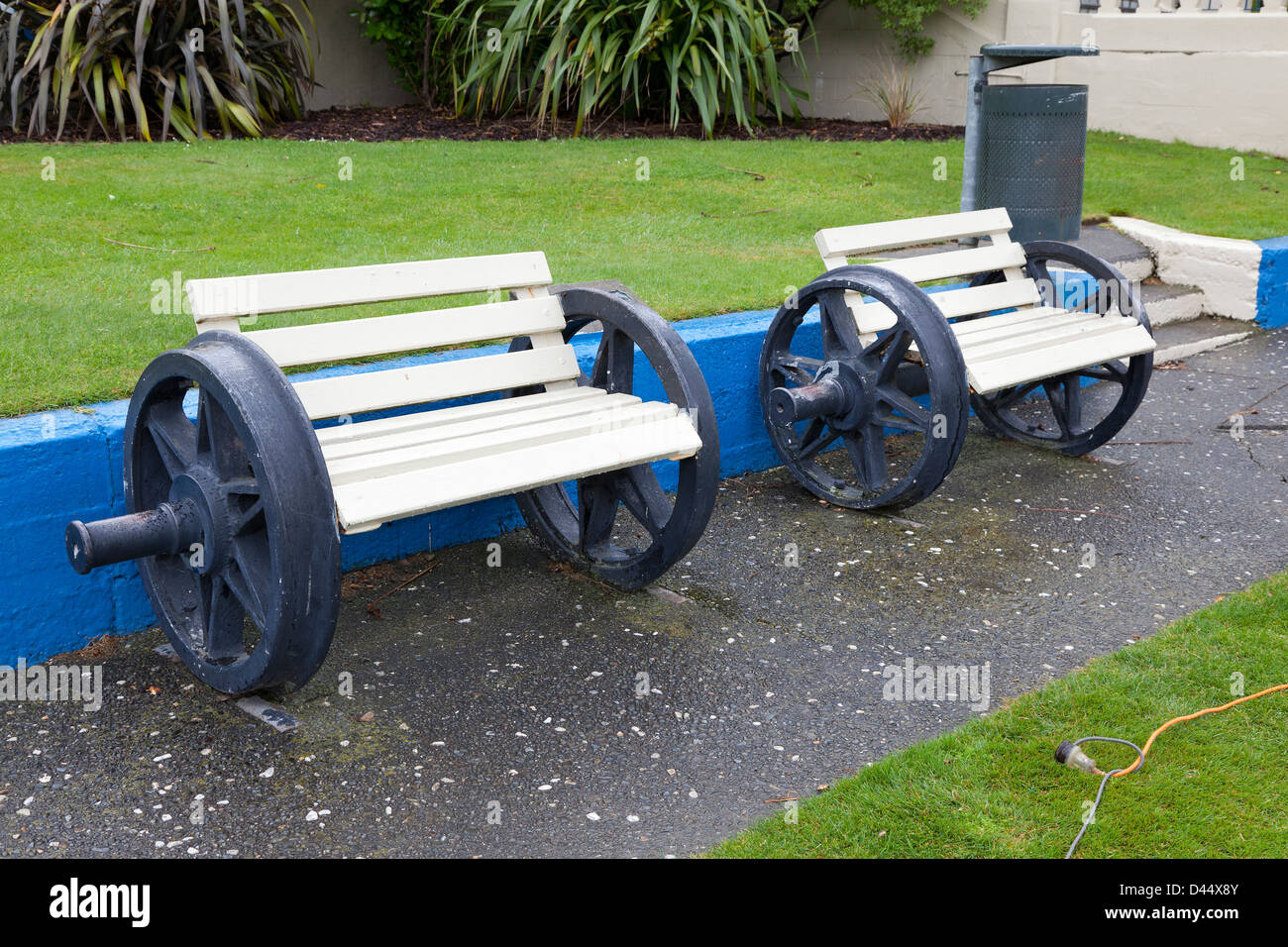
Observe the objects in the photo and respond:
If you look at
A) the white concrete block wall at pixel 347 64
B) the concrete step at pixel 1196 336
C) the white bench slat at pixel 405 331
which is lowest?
the concrete step at pixel 1196 336

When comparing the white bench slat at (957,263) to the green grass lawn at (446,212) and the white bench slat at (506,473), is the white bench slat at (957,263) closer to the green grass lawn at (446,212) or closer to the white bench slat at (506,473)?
the green grass lawn at (446,212)

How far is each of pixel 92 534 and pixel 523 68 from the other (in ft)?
Answer: 26.9

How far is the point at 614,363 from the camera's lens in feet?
12.9

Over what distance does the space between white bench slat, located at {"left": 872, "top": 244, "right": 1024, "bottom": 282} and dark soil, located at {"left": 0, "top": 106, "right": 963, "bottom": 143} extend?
515cm

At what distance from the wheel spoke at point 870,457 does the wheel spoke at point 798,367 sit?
265 millimetres

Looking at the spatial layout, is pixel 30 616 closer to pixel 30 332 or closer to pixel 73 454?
pixel 73 454

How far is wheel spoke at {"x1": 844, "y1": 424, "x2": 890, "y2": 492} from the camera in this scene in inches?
175

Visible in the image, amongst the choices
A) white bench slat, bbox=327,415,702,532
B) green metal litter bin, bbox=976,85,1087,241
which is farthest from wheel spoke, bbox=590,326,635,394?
green metal litter bin, bbox=976,85,1087,241

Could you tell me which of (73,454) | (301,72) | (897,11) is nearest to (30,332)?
Answer: (73,454)

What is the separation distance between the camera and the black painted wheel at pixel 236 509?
104 inches

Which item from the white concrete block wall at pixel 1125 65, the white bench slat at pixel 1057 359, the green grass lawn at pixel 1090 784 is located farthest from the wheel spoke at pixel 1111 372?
the white concrete block wall at pixel 1125 65

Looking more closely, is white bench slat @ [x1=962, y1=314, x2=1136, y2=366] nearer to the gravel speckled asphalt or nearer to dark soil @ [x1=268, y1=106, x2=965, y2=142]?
the gravel speckled asphalt

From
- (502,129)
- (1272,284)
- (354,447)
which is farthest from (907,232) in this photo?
(502,129)

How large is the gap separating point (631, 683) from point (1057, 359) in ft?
7.19
